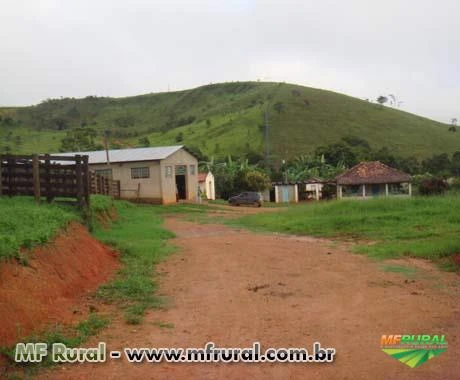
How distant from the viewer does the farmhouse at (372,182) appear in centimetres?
5606

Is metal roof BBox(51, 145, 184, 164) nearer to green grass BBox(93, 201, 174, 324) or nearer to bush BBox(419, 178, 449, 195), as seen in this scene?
bush BBox(419, 178, 449, 195)

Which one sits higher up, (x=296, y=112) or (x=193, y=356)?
(x=296, y=112)

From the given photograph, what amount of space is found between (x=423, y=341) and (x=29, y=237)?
6200 millimetres

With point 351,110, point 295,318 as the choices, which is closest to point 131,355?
point 295,318

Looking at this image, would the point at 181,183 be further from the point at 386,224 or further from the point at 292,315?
the point at 292,315

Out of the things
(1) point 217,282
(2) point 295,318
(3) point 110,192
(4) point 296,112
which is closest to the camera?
(2) point 295,318

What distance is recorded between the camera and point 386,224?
2083cm

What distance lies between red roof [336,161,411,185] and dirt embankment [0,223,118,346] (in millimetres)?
47065

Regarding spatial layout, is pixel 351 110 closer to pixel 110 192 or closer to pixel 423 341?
pixel 110 192

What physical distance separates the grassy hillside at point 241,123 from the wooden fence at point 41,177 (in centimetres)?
5954

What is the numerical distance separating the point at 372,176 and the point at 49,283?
5164 cm

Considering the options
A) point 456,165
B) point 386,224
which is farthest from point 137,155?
point 456,165

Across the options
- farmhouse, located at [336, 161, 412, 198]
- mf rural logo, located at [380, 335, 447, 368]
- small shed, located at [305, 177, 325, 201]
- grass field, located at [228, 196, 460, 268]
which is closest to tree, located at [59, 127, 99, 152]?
small shed, located at [305, 177, 325, 201]

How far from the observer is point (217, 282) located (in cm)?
1088
